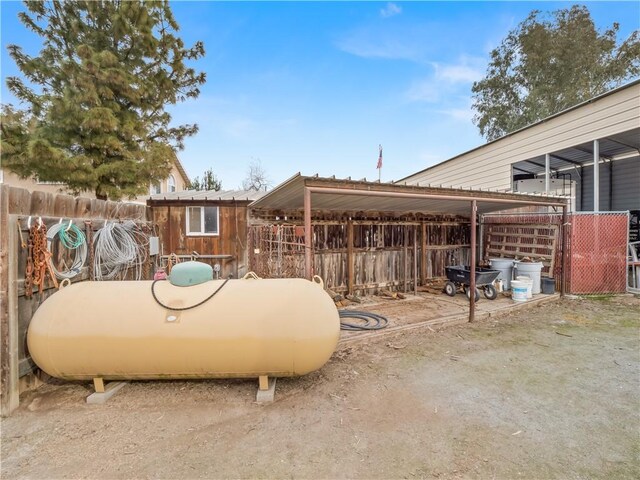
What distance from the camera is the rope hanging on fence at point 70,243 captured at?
3617mm

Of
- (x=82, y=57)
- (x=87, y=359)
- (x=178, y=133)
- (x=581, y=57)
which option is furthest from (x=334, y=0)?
(x=581, y=57)

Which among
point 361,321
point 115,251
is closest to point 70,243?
point 115,251

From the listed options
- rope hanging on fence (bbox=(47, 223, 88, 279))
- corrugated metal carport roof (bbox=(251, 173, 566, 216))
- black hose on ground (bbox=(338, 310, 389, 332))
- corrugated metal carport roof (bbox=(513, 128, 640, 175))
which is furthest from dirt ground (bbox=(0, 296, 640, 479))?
corrugated metal carport roof (bbox=(513, 128, 640, 175))

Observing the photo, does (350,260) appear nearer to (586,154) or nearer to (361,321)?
(361,321)

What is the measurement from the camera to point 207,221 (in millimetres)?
9352

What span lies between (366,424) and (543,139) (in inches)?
439

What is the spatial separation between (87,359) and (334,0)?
36.9ft

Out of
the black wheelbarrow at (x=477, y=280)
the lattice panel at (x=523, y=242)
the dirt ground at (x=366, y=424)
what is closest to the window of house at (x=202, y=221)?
the dirt ground at (x=366, y=424)

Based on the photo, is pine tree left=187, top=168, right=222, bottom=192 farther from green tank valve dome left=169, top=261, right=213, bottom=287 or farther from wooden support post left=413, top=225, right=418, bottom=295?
green tank valve dome left=169, top=261, right=213, bottom=287

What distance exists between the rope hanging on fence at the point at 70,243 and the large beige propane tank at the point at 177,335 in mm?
696

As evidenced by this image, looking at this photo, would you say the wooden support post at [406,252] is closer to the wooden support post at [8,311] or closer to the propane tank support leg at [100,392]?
the propane tank support leg at [100,392]

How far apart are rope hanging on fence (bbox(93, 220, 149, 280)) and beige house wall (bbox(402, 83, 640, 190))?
462 inches

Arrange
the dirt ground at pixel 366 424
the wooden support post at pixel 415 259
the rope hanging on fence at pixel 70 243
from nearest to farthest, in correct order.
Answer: the dirt ground at pixel 366 424 → the rope hanging on fence at pixel 70 243 → the wooden support post at pixel 415 259

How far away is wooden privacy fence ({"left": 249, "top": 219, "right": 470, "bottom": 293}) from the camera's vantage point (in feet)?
25.8
